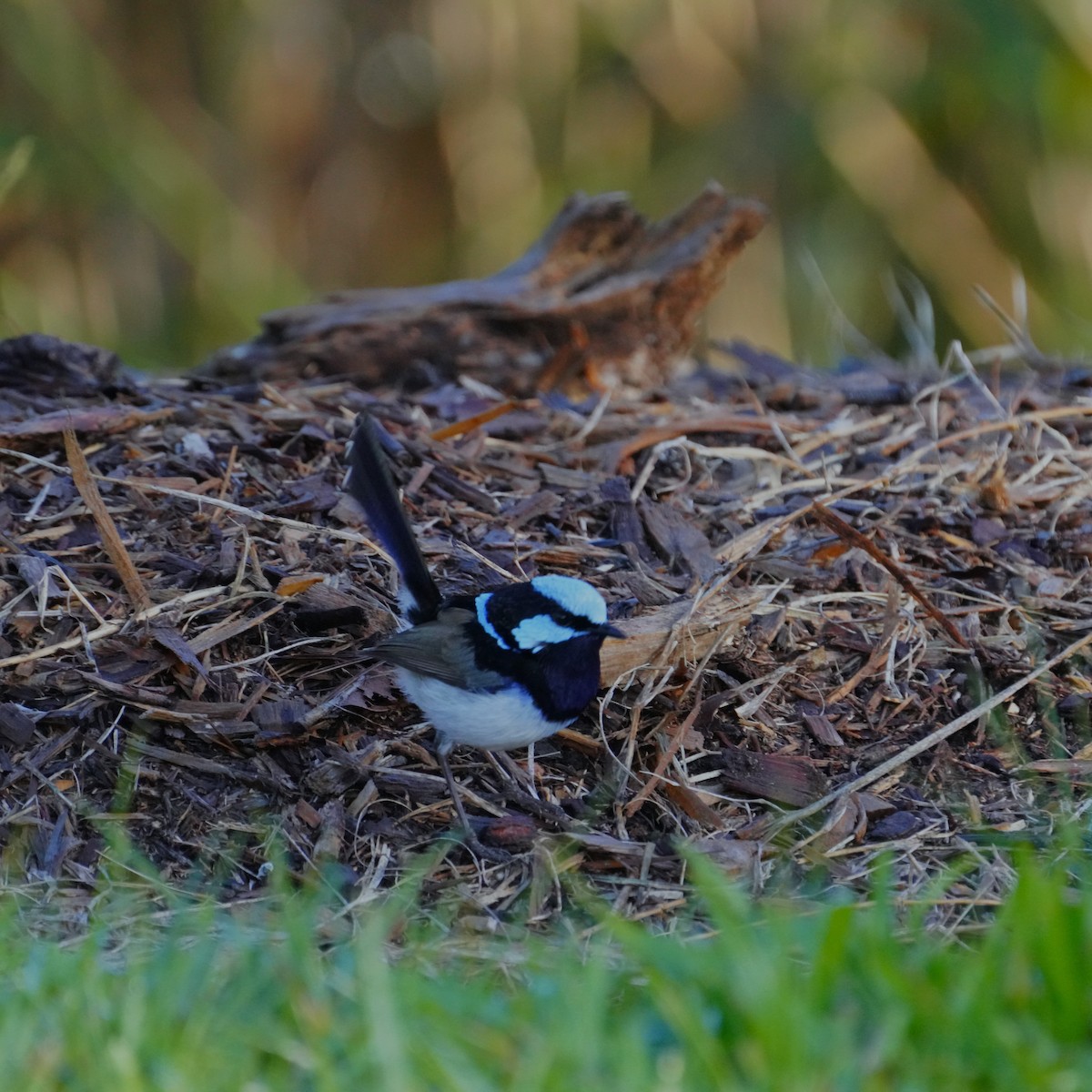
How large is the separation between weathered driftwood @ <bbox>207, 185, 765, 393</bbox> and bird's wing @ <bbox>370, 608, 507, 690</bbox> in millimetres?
2271

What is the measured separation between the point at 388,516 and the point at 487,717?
2.24 feet

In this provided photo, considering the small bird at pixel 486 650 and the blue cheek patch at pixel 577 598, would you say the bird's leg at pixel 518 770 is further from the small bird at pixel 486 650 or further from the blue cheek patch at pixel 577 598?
the blue cheek patch at pixel 577 598

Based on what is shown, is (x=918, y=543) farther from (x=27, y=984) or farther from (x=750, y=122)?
(x=750, y=122)

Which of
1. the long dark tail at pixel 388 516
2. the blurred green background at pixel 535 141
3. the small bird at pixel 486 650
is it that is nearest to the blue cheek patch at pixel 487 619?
the small bird at pixel 486 650

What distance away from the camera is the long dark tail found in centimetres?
388

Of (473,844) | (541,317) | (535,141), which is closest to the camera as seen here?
(473,844)

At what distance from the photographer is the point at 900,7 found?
33.7 feet

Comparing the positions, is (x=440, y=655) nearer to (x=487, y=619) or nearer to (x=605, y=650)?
(x=487, y=619)

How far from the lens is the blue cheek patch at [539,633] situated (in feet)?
12.0

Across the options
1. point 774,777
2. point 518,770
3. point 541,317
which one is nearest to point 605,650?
point 518,770

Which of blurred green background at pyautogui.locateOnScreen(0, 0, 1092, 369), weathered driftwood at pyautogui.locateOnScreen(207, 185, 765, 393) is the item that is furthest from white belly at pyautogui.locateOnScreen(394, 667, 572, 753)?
blurred green background at pyautogui.locateOnScreen(0, 0, 1092, 369)

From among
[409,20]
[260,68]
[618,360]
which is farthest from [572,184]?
[618,360]

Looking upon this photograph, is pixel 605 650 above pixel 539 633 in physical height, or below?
below

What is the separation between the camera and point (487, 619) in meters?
3.83
